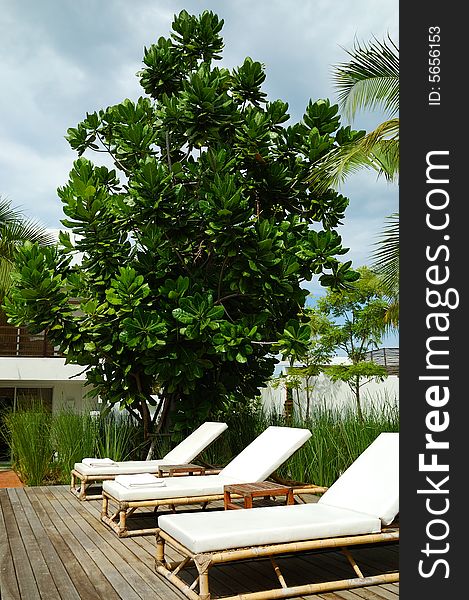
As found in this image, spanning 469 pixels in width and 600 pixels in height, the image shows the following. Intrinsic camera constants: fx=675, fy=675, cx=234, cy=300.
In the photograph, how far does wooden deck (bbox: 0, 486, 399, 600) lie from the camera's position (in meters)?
4.22

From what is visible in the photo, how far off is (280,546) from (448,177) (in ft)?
7.63

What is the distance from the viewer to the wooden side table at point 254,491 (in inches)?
209

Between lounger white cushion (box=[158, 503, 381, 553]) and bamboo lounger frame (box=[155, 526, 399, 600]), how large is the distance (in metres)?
0.04

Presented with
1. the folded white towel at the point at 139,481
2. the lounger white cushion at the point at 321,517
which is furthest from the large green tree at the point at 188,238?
the lounger white cushion at the point at 321,517

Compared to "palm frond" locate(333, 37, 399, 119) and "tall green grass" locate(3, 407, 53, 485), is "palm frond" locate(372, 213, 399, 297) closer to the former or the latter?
"palm frond" locate(333, 37, 399, 119)

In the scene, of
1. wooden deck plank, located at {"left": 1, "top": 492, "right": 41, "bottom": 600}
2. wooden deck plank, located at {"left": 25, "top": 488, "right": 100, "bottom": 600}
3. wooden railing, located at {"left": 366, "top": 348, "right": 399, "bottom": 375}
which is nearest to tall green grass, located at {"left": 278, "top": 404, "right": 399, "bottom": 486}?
wooden deck plank, located at {"left": 25, "top": 488, "right": 100, "bottom": 600}

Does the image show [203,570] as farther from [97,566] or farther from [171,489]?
[171,489]

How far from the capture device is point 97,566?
480 cm

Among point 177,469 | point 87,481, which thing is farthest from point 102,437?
point 177,469

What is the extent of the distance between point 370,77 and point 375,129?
1.23 metres

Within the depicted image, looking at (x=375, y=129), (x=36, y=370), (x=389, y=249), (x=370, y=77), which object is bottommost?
(x=36, y=370)

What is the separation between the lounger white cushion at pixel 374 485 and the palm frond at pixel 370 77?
5055 mm

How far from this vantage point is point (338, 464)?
7504 mm

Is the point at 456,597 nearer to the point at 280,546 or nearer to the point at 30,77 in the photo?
the point at 280,546
